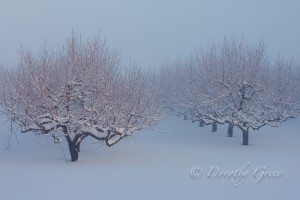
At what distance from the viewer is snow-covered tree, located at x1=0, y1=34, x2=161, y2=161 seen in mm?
13367

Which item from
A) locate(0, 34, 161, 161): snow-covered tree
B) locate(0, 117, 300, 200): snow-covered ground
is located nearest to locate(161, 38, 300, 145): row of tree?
locate(0, 117, 300, 200): snow-covered ground

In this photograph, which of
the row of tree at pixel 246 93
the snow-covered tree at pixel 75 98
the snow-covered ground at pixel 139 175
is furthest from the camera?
the row of tree at pixel 246 93

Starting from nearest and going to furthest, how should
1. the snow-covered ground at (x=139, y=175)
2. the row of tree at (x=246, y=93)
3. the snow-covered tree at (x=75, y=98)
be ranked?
the snow-covered ground at (x=139, y=175) → the snow-covered tree at (x=75, y=98) → the row of tree at (x=246, y=93)

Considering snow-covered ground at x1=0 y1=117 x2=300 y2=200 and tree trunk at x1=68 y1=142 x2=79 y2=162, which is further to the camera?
tree trunk at x1=68 y1=142 x2=79 y2=162

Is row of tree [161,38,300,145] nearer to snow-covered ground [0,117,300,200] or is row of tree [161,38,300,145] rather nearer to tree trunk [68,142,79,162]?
snow-covered ground [0,117,300,200]

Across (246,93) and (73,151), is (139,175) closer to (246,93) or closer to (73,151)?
(73,151)

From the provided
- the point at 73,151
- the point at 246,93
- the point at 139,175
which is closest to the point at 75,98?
the point at 73,151

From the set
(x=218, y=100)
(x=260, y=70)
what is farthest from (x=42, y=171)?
(x=260, y=70)

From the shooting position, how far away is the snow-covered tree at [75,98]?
13.4 m

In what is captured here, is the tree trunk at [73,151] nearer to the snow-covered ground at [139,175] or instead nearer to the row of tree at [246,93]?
the snow-covered ground at [139,175]

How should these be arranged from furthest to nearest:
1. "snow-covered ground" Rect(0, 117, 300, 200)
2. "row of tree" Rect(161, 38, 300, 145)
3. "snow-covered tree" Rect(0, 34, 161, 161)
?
"row of tree" Rect(161, 38, 300, 145), "snow-covered tree" Rect(0, 34, 161, 161), "snow-covered ground" Rect(0, 117, 300, 200)

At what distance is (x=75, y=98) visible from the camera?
1388 centimetres

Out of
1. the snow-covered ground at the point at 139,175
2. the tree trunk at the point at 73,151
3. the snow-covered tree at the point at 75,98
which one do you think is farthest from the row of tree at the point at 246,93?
the tree trunk at the point at 73,151

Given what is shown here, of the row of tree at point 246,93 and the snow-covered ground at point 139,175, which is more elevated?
the row of tree at point 246,93
